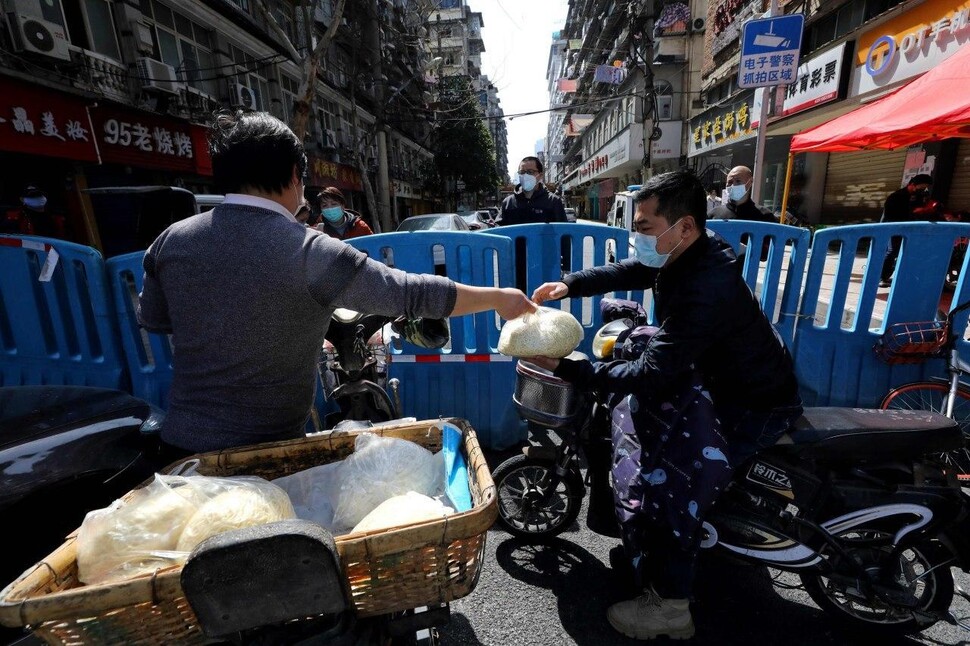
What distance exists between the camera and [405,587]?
1.03m

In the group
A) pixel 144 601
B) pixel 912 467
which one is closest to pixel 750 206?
pixel 912 467

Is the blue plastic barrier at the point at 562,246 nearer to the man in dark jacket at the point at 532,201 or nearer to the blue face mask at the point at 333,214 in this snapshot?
the man in dark jacket at the point at 532,201

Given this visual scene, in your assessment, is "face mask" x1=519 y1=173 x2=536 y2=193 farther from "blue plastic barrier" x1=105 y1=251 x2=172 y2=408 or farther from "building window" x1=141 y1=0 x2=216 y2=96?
"building window" x1=141 y1=0 x2=216 y2=96

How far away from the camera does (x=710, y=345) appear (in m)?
1.80

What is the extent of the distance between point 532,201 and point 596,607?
4163 millimetres

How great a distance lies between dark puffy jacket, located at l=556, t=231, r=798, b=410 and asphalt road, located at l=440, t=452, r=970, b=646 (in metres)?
0.79

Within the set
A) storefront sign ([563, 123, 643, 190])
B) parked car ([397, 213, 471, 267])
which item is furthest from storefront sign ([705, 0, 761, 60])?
parked car ([397, 213, 471, 267])

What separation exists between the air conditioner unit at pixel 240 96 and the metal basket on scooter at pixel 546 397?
55.1 feet

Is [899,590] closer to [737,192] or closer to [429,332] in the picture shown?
[429,332]

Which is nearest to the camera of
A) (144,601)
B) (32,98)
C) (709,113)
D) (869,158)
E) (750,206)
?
(144,601)

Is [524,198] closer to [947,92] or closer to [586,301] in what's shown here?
[586,301]

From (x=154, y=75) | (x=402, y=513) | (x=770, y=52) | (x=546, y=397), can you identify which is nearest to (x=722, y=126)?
(x=770, y=52)

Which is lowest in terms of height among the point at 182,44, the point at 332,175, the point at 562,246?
the point at 562,246

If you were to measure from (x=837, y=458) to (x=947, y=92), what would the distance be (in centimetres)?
613
